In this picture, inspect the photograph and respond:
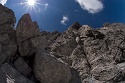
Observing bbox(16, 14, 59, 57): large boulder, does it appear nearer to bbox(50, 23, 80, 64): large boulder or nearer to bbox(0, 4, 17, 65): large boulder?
bbox(0, 4, 17, 65): large boulder

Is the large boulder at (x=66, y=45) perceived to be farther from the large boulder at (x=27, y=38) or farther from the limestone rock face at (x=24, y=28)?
the limestone rock face at (x=24, y=28)

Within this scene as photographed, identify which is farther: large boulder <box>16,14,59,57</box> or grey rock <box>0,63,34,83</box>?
large boulder <box>16,14,59,57</box>

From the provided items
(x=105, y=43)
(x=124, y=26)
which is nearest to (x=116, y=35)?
(x=105, y=43)

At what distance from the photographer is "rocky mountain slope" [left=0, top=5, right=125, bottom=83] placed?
663 inches

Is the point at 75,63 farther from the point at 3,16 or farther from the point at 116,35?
the point at 3,16

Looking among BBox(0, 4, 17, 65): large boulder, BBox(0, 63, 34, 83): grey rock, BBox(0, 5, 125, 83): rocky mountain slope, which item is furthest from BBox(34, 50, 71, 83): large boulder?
BBox(0, 4, 17, 65): large boulder

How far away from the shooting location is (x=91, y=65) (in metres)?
20.7

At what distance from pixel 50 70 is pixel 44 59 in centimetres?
112

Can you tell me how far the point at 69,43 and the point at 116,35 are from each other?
7.78 m

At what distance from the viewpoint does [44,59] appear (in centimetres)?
1697

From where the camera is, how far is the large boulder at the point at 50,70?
16.7m

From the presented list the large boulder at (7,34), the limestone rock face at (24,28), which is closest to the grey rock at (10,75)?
the large boulder at (7,34)

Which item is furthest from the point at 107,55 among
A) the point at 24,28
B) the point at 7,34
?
the point at 7,34

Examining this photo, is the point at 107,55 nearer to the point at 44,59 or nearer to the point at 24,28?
the point at 44,59
